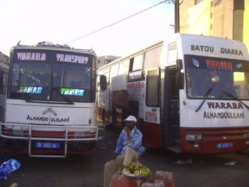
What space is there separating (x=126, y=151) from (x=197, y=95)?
367 cm

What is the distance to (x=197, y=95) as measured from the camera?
9008mm

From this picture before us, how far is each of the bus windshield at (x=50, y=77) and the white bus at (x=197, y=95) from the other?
2.27 meters

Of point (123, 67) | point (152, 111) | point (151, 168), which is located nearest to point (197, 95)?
point (152, 111)

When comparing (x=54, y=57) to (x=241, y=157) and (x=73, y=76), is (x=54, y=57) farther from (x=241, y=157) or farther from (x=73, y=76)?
(x=241, y=157)

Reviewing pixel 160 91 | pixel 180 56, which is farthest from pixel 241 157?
pixel 180 56

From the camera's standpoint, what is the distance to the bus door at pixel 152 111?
33.4 feet

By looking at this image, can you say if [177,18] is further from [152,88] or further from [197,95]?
[197,95]

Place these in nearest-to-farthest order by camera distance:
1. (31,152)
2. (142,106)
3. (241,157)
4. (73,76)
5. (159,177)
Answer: (159,177)
(31,152)
(73,76)
(241,157)
(142,106)

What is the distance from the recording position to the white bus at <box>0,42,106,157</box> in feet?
27.5

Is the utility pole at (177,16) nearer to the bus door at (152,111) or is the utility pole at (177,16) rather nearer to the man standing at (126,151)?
the bus door at (152,111)

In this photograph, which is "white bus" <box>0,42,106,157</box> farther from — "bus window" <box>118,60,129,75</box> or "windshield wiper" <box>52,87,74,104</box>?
"bus window" <box>118,60,129,75</box>

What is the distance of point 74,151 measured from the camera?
855 centimetres

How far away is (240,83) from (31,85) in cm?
551

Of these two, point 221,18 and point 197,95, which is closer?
point 197,95
